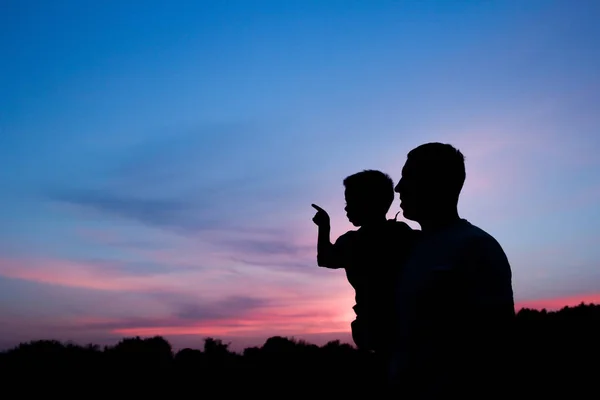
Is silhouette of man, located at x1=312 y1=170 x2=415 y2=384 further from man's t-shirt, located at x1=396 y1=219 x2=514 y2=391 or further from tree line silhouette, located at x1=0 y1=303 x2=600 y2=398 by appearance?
tree line silhouette, located at x1=0 y1=303 x2=600 y2=398

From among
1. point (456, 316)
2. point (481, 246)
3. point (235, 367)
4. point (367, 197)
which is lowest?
point (235, 367)

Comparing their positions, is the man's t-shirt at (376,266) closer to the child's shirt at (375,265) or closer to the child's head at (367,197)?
the child's shirt at (375,265)

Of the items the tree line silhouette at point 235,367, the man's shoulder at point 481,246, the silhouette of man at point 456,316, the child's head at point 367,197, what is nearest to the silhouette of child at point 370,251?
the child's head at point 367,197

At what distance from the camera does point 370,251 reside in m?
3.71

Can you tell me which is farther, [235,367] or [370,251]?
[235,367]

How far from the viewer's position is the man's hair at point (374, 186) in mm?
3967

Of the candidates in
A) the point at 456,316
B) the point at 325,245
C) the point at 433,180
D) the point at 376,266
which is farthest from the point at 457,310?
the point at 325,245

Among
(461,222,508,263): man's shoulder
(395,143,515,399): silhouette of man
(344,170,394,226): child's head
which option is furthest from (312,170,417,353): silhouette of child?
(461,222,508,263): man's shoulder

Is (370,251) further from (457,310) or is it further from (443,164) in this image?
(457,310)

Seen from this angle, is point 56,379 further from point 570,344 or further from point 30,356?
point 570,344

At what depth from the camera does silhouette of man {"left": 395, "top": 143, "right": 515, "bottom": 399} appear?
7.77 ft

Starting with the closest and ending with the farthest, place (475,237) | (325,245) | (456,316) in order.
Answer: (456,316)
(475,237)
(325,245)

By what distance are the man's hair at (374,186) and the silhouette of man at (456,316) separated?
1.17 meters

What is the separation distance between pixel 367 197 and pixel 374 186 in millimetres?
102
